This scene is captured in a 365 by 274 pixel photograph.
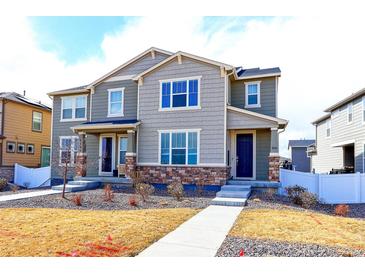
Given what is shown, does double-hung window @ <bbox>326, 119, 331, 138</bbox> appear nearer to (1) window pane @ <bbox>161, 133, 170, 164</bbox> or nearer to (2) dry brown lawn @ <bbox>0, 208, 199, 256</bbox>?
(1) window pane @ <bbox>161, 133, 170, 164</bbox>

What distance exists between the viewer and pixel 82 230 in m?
A: 6.54

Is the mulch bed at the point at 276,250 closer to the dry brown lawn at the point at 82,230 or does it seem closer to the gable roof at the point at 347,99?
the dry brown lawn at the point at 82,230

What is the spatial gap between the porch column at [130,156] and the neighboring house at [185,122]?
0.05 meters

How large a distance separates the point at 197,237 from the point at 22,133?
2100cm

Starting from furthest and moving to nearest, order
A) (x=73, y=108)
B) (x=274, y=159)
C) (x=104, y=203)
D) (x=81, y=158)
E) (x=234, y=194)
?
(x=73, y=108) < (x=81, y=158) < (x=274, y=159) < (x=234, y=194) < (x=104, y=203)

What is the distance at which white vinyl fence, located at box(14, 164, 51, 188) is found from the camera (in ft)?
60.5

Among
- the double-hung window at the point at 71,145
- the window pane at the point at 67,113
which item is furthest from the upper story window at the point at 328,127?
the window pane at the point at 67,113

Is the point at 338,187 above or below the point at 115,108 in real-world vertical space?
below

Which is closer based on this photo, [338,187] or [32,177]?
[338,187]

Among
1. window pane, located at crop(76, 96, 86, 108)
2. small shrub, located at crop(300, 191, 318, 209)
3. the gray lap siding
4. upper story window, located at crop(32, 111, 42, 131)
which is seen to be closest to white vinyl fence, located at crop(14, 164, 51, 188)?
window pane, located at crop(76, 96, 86, 108)

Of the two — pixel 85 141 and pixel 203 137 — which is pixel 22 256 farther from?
pixel 85 141

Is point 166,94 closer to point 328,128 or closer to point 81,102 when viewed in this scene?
point 81,102

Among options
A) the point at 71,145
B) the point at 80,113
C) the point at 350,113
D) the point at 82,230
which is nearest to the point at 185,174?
the point at 71,145

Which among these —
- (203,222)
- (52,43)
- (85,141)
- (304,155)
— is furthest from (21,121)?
(304,155)
